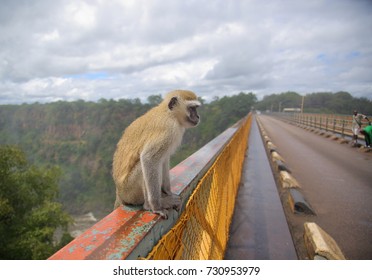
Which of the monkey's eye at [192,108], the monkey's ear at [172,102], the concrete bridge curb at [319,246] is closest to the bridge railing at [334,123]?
the concrete bridge curb at [319,246]

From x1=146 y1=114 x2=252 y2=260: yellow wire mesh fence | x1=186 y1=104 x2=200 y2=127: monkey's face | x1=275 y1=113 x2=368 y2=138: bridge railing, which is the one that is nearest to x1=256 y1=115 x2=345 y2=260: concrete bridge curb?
x1=146 y1=114 x2=252 y2=260: yellow wire mesh fence

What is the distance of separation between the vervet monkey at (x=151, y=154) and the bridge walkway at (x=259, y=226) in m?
1.22

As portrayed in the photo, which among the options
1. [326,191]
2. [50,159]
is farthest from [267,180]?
[50,159]

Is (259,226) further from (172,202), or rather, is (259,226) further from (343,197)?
(343,197)

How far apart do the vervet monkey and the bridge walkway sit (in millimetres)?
1224

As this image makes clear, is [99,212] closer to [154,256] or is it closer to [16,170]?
[16,170]

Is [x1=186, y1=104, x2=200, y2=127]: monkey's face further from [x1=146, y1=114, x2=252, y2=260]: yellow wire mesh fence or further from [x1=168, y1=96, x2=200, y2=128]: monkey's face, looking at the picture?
[x1=146, y1=114, x2=252, y2=260]: yellow wire mesh fence

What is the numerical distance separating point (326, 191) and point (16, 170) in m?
18.7

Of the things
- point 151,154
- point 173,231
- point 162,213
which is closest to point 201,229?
point 162,213

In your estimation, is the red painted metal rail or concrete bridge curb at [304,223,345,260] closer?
the red painted metal rail

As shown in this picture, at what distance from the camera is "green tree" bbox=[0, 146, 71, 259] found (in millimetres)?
14359

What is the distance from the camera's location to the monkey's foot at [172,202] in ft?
7.82

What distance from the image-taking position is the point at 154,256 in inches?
55.5

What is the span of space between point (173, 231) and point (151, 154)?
1.24 m
